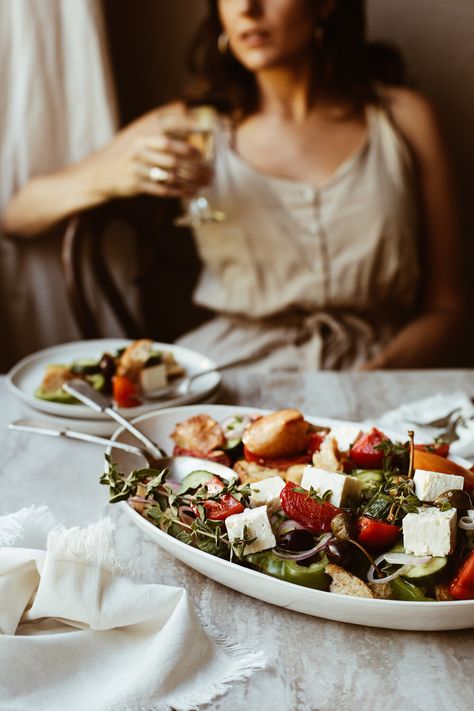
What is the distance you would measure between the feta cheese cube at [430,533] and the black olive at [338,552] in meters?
0.06

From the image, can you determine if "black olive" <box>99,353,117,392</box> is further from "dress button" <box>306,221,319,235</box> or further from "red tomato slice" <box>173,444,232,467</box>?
"dress button" <box>306,221,319,235</box>

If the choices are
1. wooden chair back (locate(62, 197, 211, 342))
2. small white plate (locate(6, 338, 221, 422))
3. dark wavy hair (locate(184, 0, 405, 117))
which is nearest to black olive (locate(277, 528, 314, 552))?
small white plate (locate(6, 338, 221, 422))

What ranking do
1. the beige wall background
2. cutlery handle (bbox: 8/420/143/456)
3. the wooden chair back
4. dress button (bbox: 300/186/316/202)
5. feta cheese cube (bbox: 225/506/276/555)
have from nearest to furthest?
feta cheese cube (bbox: 225/506/276/555), cutlery handle (bbox: 8/420/143/456), the wooden chair back, dress button (bbox: 300/186/316/202), the beige wall background

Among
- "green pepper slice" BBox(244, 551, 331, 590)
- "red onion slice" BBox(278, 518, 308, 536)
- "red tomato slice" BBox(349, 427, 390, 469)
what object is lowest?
"red tomato slice" BBox(349, 427, 390, 469)

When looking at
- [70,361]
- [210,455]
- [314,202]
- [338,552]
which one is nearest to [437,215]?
[314,202]

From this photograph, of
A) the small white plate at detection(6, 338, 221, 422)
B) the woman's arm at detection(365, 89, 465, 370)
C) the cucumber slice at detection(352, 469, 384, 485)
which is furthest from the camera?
the woman's arm at detection(365, 89, 465, 370)

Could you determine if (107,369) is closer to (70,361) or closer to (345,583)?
(70,361)

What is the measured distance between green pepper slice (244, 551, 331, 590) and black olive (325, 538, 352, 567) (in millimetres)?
13

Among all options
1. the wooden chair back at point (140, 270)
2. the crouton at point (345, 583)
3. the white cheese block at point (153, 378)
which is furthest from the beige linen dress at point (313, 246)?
the crouton at point (345, 583)

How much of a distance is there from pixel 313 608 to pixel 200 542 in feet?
0.45

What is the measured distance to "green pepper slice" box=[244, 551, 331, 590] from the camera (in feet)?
2.58

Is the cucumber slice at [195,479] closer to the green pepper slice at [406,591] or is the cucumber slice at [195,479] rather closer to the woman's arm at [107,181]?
the green pepper slice at [406,591]

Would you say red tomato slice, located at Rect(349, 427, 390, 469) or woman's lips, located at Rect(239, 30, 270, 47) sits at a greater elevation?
woman's lips, located at Rect(239, 30, 270, 47)

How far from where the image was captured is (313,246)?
2186 mm
